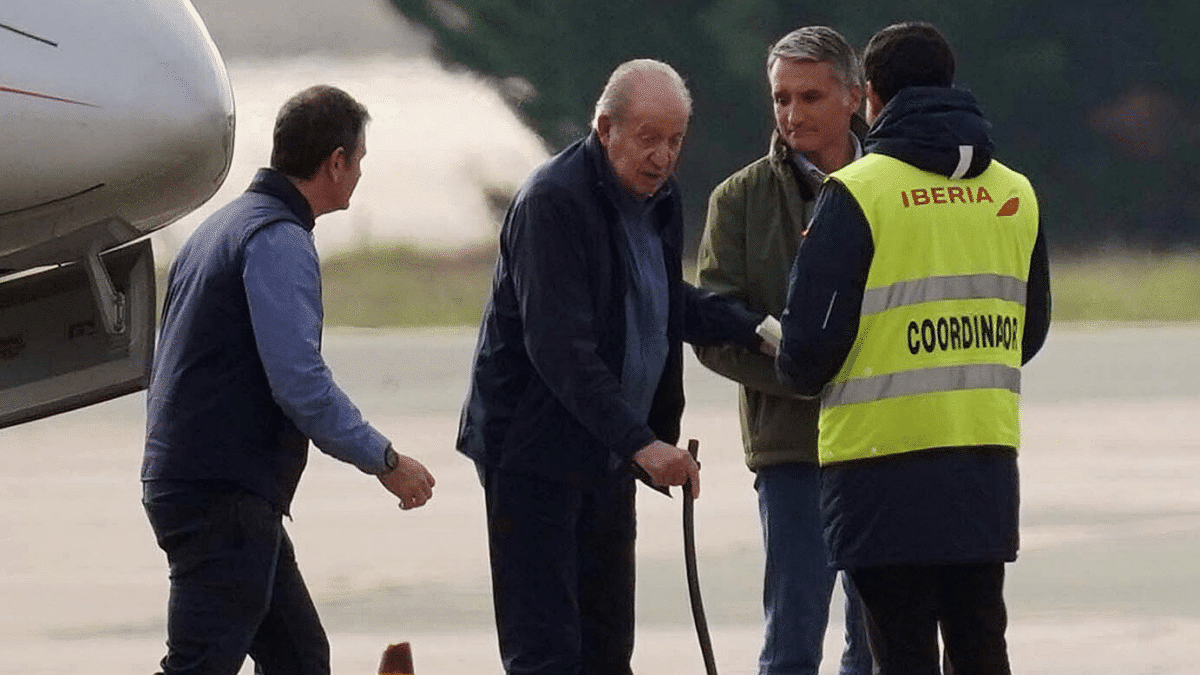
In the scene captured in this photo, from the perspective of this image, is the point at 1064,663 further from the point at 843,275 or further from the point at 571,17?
the point at 571,17

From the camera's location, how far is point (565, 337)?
18.4 ft

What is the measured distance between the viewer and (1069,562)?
34.4 feet

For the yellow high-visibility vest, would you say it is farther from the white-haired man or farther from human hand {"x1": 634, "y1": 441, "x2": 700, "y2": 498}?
the white-haired man

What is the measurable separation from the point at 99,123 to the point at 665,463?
1786mm

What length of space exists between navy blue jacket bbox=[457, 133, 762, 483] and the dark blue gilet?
17.0 inches

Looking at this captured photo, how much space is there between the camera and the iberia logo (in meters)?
5.37

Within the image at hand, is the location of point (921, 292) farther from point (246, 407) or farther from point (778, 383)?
point (246, 407)

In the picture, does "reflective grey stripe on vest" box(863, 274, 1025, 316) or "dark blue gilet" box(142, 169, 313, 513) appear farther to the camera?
"dark blue gilet" box(142, 169, 313, 513)

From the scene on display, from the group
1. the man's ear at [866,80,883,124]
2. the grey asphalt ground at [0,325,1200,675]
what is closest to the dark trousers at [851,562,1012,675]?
the man's ear at [866,80,883,124]

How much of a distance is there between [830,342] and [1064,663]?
3203mm

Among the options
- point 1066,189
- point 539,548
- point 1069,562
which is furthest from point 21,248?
point 1066,189

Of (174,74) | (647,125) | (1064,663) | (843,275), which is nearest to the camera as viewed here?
(843,275)

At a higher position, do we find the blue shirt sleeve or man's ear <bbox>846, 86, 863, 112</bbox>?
man's ear <bbox>846, 86, 863, 112</bbox>

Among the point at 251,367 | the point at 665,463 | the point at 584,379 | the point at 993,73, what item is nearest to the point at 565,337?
the point at 584,379
